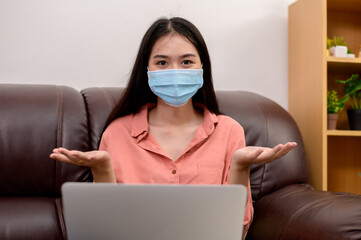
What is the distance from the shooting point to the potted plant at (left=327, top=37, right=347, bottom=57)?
2039 mm

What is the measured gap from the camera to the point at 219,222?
85 centimetres

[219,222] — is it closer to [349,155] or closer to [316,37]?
[316,37]

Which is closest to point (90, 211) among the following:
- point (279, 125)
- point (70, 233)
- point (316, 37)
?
point (70, 233)

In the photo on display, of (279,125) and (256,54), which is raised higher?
(256,54)

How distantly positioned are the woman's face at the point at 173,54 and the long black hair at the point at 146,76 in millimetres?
22

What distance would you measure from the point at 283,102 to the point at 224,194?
59.5 inches

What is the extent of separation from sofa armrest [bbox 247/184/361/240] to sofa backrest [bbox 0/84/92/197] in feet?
2.06

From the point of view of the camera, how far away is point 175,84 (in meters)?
1.48

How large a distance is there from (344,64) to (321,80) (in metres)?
0.19

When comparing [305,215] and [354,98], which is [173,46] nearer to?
[305,215]

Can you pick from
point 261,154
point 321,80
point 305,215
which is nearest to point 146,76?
point 261,154

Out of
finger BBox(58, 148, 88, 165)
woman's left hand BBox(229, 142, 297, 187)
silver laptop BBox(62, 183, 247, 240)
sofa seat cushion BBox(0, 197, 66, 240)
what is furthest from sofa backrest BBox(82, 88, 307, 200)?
silver laptop BBox(62, 183, 247, 240)

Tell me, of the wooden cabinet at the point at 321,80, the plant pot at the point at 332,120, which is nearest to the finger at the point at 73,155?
the wooden cabinet at the point at 321,80

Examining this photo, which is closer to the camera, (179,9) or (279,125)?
(279,125)
